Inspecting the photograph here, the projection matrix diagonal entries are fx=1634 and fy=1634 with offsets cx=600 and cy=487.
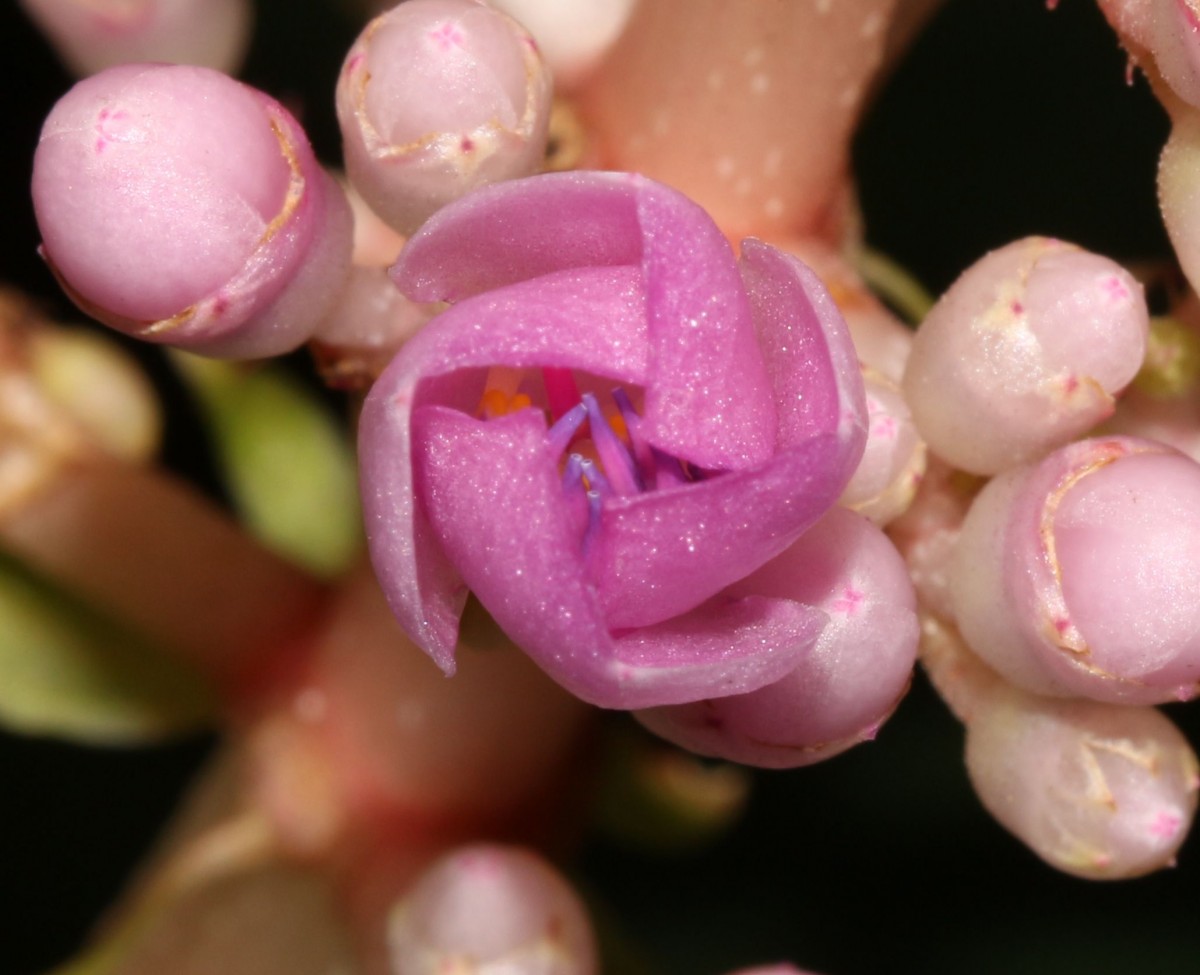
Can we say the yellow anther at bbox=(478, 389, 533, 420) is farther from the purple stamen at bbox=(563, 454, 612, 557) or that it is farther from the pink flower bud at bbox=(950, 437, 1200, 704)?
the pink flower bud at bbox=(950, 437, 1200, 704)

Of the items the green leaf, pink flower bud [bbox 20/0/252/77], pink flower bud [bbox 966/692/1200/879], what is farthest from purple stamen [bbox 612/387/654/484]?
the green leaf

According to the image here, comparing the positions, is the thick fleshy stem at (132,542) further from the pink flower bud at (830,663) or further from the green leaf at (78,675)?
the pink flower bud at (830,663)

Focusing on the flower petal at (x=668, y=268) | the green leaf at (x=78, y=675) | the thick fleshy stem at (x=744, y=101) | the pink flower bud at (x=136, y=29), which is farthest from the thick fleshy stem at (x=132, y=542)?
the flower petal at (x=668, y=268)

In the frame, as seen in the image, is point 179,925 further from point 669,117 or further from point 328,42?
point 328,42

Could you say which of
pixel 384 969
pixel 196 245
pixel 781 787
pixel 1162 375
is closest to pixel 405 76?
pixel 196 245

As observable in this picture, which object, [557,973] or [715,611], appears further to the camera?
[557,973]

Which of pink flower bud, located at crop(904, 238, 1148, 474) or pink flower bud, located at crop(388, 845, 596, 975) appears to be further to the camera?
pink flower bud, located at crop(388, 845, 596, 975)

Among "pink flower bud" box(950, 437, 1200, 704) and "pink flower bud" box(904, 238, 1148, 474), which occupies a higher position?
"pink flower bud" box(904, 238, 1148, 474)
